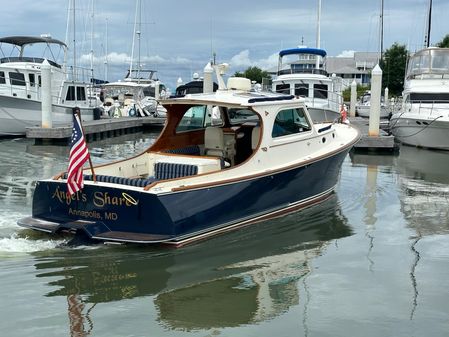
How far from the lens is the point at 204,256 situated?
6625 millimetres

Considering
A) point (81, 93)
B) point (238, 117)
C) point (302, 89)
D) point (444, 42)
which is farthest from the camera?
point (444, 42)

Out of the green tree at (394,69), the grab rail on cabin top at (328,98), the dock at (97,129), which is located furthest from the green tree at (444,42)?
the dock at (97,129)

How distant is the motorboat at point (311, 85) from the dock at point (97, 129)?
7504 millimetres

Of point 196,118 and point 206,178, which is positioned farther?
point 196,118

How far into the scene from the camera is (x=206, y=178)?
23.4 ft

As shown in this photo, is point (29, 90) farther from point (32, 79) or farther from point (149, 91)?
point (149, 91)

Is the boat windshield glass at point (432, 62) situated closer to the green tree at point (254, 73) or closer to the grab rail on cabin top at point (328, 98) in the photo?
the grab rail on cabin top at point (328, 98)

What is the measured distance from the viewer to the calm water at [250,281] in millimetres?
4812

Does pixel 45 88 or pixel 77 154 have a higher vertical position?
pixel 45 88

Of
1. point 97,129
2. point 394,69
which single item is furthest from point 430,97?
point 394,69

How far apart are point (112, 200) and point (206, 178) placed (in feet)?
Result: 4.25

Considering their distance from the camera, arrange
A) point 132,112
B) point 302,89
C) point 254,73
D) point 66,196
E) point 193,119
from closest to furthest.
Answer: point 66,196, point 193,119, point 302,89, point 132,112, point 254,73

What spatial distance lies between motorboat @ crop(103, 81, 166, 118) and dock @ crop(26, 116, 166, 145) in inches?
50.8

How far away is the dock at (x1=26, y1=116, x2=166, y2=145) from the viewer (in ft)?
63.3
